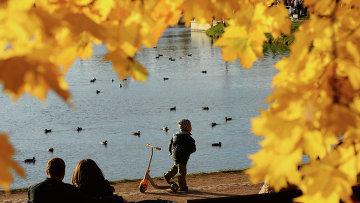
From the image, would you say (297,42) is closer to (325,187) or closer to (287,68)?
(287,68)

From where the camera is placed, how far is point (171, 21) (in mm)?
3770

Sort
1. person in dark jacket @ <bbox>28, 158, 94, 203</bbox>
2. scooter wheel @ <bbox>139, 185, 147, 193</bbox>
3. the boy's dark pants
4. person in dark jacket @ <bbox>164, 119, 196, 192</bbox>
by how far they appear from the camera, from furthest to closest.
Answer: scooter wheel @ <bbox>139, 185, 147, 193</bbox>, the boy's dark pants, person in dark jacket @ <bbox>164, 119, 196, 192</bbox>, person in dark jacket @ <bbox>28, 158, 94, 203</bbox>

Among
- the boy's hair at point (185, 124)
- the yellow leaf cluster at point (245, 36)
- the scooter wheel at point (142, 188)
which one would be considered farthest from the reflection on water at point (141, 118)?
the yellow leaf cluster at point (245, 36)

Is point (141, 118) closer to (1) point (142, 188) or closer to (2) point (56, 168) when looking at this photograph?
(1) point (142, 188)

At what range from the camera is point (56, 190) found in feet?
18.0

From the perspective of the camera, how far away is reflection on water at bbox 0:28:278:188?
2036cm

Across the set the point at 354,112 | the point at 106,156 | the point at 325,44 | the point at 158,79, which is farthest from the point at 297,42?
the point at 158,79

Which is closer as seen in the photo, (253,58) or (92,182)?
(253,58)

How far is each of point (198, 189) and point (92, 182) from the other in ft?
16.5

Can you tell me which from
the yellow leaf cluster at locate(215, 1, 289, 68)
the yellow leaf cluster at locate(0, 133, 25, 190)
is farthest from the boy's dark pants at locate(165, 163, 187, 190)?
the yellow leaf cluster at locate(0, 133, 25, 190)

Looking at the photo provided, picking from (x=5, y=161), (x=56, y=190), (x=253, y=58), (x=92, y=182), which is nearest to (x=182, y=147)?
(x=92, y=182)

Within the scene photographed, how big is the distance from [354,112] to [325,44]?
0.60m

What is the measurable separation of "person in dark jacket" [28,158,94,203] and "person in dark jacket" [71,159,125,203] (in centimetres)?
12

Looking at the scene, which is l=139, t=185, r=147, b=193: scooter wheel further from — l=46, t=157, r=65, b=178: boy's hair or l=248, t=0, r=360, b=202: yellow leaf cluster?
l=248, t=0, r=360, b=202: yellow leaf cluster
